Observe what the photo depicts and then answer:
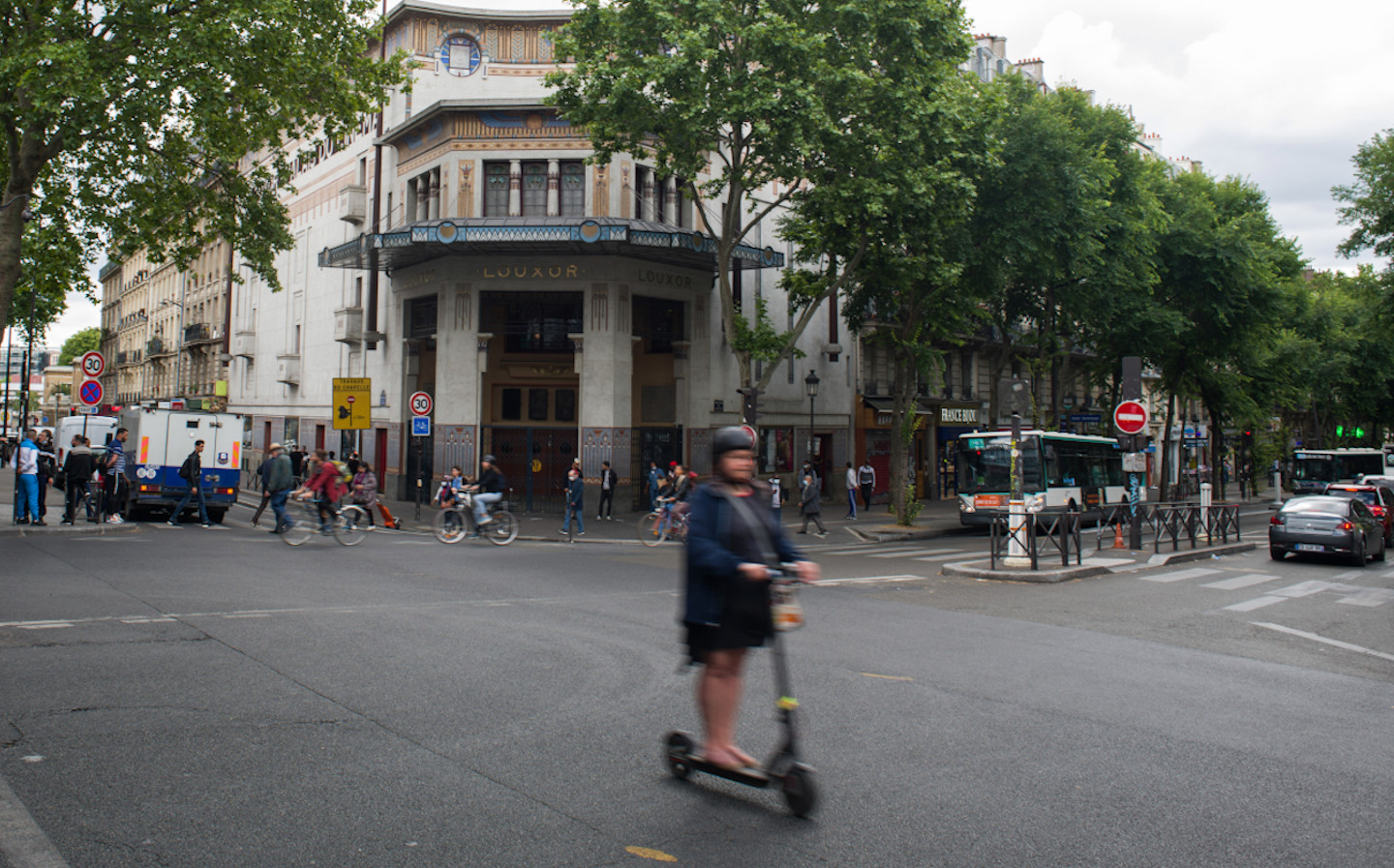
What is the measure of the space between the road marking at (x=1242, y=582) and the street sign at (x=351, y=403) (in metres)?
20.7

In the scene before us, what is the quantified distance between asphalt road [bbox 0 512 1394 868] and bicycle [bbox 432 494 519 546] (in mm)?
8681

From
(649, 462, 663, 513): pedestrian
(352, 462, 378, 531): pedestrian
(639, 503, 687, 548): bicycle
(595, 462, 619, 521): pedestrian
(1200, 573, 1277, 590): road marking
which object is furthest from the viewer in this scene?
(595, 462, 619, 521): pedestrian

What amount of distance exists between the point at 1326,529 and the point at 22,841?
73.1ft

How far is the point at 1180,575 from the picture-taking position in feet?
55.8

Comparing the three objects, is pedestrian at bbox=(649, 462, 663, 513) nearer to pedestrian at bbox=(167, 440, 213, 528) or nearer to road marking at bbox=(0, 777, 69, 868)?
pedestrian at bbox=(167, 440, 213, 528)

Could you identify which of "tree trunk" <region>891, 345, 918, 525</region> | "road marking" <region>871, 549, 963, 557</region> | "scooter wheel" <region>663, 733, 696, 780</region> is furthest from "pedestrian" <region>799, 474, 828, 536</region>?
"scooter wheel" <region>663, 733, 696, 780</region>

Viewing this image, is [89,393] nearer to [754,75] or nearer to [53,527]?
[53,527]

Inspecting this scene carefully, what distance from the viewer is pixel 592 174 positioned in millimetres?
28109

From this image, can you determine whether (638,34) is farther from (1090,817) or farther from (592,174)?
(1090,817)

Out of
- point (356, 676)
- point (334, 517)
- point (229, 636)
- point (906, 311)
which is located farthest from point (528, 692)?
point (906, 311)

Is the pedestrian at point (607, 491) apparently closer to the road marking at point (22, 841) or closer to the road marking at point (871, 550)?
the road marking at point (871, 550)

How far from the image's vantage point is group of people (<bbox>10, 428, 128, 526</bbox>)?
18.7 meters

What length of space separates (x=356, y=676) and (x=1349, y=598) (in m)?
14.4

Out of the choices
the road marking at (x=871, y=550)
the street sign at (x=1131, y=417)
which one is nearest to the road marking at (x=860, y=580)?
the road marking at (x=871, y=550)
